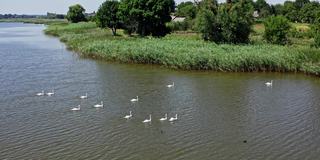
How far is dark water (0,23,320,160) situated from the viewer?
2012 cm

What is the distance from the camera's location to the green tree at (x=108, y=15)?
7044cm

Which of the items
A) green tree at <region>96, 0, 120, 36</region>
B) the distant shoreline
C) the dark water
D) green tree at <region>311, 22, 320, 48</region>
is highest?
green tree at <region>96, 0, 120, 36</region>

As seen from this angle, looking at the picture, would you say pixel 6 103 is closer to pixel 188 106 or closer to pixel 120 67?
pixel 188 106

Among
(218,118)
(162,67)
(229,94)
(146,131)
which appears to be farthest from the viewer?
(162,67)

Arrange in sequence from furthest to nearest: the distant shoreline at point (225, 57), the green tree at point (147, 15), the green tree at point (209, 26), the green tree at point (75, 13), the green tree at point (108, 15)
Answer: the green tree at point (75, 13) → the green tree at point (108, 15) → the green tree at point (147, 15) → the green tree at point (209, 26) → the distant shoreline at point (225, 57)

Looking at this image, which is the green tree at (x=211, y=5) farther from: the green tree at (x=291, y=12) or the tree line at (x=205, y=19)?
the green tree at (x=291, y=12)

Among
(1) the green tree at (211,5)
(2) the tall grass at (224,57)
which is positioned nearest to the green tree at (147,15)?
(1) the green tree at (211,5)

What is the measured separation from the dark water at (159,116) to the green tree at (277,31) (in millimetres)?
12919

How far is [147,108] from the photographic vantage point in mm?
27562

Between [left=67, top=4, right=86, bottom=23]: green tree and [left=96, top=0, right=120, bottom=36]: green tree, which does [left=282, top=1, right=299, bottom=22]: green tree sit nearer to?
[left=96, top=0, right=120, bottom=36]: green tree

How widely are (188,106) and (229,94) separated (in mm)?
5161

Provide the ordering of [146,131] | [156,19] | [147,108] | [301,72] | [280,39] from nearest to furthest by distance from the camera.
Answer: [146,131] < [147,108] < [301,72] < [280,39] < [156,19]

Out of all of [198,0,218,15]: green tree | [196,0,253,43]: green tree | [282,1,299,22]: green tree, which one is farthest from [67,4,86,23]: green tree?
[196,0,253,43]: green tree

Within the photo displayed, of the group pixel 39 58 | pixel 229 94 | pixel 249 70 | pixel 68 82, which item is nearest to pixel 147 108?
pixel 229 94
